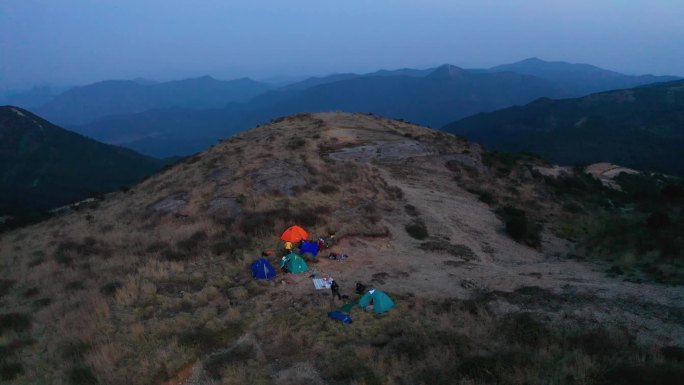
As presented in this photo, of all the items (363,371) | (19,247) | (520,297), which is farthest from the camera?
(19,247)

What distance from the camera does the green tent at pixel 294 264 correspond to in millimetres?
18328

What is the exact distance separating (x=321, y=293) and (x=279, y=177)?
14.9m

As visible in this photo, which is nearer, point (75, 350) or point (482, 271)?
point (75, 350)

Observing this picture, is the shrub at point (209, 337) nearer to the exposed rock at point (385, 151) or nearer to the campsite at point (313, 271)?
the campsite at point (313, 271)

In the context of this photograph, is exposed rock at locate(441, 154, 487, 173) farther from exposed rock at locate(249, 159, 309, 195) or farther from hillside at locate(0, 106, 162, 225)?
hillside at locate(0, 106, 162, 225)

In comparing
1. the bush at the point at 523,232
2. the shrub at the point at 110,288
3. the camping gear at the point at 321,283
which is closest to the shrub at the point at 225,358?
the camping gear at the point at 321,283

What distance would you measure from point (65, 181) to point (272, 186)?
452 ft

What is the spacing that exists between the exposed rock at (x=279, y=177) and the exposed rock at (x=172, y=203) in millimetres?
4667

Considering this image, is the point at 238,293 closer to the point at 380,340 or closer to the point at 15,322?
the point at 380,340

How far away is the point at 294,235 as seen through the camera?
21406 mm

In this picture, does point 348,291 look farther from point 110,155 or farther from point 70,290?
point 110,155

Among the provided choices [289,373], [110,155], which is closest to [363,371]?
[289,373]

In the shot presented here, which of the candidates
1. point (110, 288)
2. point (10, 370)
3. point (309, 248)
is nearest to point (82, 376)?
point (10, 370)

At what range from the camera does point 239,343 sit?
513 inches
